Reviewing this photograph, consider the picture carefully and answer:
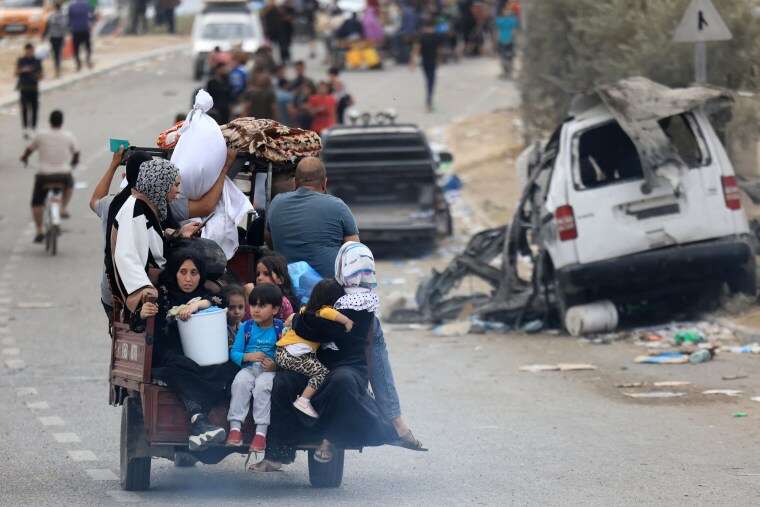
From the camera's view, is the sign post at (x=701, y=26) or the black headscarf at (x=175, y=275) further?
the sign post at (x=701, y=26)

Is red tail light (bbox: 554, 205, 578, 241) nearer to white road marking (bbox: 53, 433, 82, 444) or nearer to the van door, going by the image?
the van door

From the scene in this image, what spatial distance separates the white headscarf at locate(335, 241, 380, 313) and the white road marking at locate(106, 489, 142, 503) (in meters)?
1.51

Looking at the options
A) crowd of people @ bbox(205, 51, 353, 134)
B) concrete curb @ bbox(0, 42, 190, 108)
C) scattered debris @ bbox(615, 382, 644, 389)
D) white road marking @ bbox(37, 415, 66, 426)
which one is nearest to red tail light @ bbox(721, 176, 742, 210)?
scattered debris @ bbox(615, 382, 644, 389)

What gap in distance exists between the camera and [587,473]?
995 cm

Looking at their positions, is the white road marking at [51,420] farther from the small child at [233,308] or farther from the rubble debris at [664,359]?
the rubble debris at [664,359]

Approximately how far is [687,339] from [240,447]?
7.42m

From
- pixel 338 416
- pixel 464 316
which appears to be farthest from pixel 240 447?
pixel 464 316

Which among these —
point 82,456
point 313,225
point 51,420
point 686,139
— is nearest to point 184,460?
point 82,456

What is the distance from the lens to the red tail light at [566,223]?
1584 centimetres

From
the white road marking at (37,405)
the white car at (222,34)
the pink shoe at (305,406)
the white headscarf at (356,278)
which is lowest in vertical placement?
the white car at (222,34)

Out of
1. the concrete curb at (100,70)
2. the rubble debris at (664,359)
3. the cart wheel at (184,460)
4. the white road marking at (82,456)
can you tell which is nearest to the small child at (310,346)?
the cart wheel at (184,460)

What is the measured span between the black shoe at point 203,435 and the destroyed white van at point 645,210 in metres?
7.34

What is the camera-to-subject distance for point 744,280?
16297 millimetres

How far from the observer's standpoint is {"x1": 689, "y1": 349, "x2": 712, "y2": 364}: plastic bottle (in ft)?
48.1
